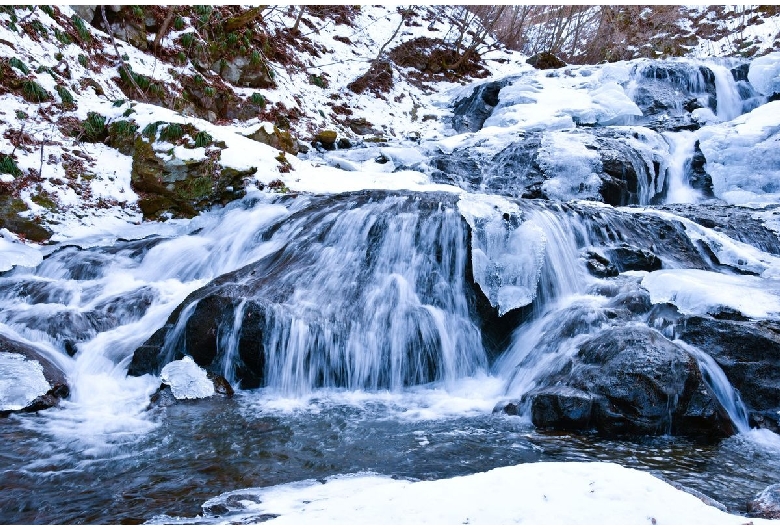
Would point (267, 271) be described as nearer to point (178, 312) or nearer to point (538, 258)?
point (178, 312)

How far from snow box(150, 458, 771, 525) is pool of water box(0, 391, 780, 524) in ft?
1.65

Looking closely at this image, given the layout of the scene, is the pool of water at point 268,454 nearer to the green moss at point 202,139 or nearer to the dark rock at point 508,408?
the dark rock at point 508,408

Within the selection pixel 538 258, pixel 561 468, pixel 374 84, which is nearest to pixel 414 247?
pixel 538 258

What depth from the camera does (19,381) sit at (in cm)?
441

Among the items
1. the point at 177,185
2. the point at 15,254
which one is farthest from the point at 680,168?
the point at 15,254

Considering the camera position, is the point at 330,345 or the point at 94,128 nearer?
the point at 330,345

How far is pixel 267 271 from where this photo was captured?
20.4 ft

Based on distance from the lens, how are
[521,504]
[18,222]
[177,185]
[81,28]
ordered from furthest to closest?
A: [81,28] < [177,185] < [18,222] < [521,504]

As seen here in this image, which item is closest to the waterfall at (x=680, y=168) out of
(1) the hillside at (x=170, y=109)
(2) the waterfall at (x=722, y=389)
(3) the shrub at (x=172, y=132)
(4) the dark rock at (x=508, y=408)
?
(1) the hillside at (x=170, y=109)

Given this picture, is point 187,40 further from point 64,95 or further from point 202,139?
point 202,139

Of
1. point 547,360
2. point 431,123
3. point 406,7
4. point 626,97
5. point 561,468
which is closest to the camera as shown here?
point 561,468

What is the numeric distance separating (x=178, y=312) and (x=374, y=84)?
14584 millimetres

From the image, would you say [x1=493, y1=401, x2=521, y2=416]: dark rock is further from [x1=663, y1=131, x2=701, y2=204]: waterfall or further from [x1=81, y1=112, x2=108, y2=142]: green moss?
[x1=81, y1=112, x2=108, y2=142]: green moss

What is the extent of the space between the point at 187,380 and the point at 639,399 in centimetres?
387
